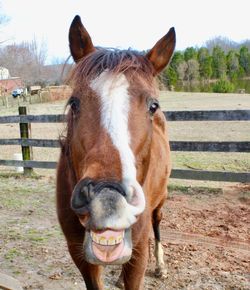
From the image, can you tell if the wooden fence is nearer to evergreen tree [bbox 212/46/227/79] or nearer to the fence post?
the fence post

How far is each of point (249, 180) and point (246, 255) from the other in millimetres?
1811

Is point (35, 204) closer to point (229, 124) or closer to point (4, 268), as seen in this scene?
point (4, 268)

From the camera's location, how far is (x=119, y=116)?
5.88 feet

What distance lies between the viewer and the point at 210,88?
40.0m

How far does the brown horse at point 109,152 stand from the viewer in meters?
1.54

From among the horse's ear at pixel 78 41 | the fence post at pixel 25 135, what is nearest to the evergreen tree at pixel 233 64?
the fence post at pixel 25 135

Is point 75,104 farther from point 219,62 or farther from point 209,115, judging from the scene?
point 219,62

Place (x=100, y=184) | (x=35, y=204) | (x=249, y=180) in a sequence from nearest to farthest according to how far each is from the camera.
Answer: (x=100, y=184) < (x=249, y=180) < (x=35, y=204)

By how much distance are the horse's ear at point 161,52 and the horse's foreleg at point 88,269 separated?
1.35m

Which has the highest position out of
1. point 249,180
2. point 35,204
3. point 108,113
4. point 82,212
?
point 108,113

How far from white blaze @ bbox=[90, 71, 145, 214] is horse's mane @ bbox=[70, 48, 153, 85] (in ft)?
0.16

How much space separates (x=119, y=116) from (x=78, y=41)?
78 cm

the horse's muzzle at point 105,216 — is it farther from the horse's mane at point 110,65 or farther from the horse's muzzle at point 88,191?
the horse's mane at point 110,65

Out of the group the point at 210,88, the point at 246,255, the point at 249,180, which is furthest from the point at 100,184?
the point at 210,88
